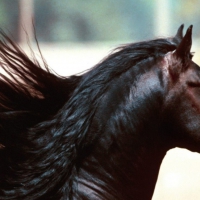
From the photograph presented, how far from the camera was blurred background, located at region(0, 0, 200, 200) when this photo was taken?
527cm

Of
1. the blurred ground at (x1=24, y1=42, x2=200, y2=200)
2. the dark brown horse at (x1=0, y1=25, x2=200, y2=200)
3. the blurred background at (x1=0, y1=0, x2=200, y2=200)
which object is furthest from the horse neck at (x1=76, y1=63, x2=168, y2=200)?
the blurred background at (x1=0, y1=0, x2=200, y2=200)

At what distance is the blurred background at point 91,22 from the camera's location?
5.27m

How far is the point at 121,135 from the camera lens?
2135 mm

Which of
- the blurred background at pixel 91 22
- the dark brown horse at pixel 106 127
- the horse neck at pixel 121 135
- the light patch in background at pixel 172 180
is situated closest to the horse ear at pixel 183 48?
the dark brown horse at pixel 106 127

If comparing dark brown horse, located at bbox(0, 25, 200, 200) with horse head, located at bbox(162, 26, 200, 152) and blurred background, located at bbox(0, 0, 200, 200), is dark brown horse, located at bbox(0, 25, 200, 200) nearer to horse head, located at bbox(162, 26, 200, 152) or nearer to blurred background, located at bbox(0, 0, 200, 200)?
horse head, located at bbox(162, 26, 200, 152)

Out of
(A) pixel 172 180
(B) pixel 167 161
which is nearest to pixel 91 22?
(B) pixel 167 161

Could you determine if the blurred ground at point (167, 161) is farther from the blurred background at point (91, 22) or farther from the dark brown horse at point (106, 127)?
the dark brown horse at point (106, 127)

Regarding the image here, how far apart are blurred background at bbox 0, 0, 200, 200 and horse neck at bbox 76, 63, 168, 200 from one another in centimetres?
301

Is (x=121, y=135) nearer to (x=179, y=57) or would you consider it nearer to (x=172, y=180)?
(x=179, y=57)

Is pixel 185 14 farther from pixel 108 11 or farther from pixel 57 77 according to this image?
pixel 57 77

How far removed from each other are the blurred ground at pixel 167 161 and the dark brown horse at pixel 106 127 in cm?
213

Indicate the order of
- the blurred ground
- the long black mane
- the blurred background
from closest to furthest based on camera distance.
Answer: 1. the long black mane
2. the blurred ground
3. the blurred background

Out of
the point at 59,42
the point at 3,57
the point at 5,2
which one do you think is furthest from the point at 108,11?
the point at 3,57

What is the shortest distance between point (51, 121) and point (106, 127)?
18 centimetres
